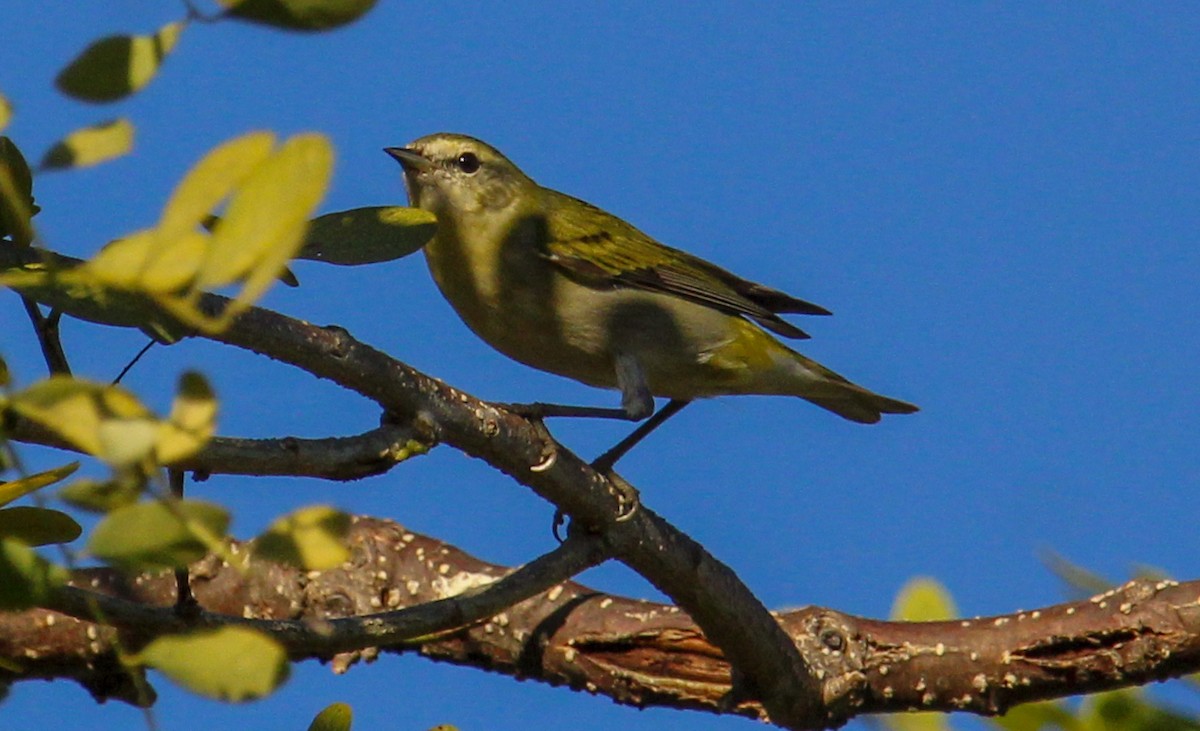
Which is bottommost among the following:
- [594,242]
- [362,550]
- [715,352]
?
[362,550]

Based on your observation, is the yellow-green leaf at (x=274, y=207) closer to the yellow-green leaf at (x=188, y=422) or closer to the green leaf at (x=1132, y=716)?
the yellow-green leaf at (x=188, y=422)

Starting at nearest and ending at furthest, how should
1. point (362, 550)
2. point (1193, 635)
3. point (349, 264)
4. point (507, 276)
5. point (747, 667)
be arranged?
point (349, 264)
point (1193, 635)
point (747, 667)
point (362, 550)
point (507, 276)

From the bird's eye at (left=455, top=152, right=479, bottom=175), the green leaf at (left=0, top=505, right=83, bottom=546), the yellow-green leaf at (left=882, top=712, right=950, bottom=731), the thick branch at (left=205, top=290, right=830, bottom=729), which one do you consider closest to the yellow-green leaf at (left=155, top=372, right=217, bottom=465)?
→ the green leaf at (left=0, top=505, right=83, bottom=546)

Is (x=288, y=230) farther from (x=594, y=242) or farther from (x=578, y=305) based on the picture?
(x=594, y=242)

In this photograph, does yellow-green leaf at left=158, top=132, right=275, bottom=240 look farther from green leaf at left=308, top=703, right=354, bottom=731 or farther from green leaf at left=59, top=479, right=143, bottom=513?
green leaf at left=308, top=703, right=354, bottom=731

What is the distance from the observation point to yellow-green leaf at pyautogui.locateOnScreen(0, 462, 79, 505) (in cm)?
171

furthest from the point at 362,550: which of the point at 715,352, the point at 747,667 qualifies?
the point at 715,352

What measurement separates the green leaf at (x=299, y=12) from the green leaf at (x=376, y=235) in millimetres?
1295

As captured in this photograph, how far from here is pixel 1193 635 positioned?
391 centimetres

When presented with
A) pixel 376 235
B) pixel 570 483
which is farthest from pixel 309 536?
pixel 570 483

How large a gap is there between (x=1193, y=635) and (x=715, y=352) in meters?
2.55

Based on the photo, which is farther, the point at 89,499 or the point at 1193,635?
the point at 1193,635

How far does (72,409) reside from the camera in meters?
1.11

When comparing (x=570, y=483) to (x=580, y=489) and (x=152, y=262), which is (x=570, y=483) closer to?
(x=580, y=489)
